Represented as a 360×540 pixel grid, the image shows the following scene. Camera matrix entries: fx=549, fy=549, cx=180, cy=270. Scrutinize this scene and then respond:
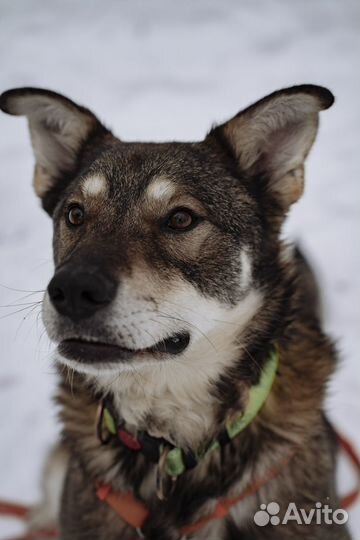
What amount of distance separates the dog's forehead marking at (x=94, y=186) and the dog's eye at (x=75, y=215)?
0.08 m

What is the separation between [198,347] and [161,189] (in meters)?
0.66

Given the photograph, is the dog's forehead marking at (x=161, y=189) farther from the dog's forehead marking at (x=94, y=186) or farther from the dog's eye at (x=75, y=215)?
the dog's eye at (x=75, y=215)

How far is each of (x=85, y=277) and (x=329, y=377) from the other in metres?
1.42

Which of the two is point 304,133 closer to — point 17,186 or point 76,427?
point 76,427

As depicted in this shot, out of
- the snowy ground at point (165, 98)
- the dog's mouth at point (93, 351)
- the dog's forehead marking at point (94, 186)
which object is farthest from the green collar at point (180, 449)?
the snowy ground at point (165, 98)

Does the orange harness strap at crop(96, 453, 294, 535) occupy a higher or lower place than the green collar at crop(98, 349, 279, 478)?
lower

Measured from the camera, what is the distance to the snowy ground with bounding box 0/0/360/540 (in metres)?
3.85

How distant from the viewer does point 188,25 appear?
7.41 metres

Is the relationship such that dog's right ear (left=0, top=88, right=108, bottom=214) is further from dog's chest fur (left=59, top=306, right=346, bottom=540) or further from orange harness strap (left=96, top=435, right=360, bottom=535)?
orange harness strap (left=96, top=435, right=360, bottom=535)

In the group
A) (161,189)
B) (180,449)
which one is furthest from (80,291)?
(180,449)

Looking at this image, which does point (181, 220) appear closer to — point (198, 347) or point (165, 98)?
point (198, 347)

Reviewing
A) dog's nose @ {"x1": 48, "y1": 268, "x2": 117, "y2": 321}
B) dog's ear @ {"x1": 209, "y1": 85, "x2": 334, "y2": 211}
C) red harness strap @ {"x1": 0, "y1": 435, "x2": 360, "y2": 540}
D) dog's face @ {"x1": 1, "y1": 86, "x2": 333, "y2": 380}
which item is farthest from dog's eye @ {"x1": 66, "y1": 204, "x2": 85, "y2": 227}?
red harness strap @ {"x1": 0, "y1": 435, "x2": 360, "y2": 540}

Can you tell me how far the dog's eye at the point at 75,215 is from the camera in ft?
7.61

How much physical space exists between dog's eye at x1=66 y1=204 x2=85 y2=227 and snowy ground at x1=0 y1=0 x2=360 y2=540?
150 cm
